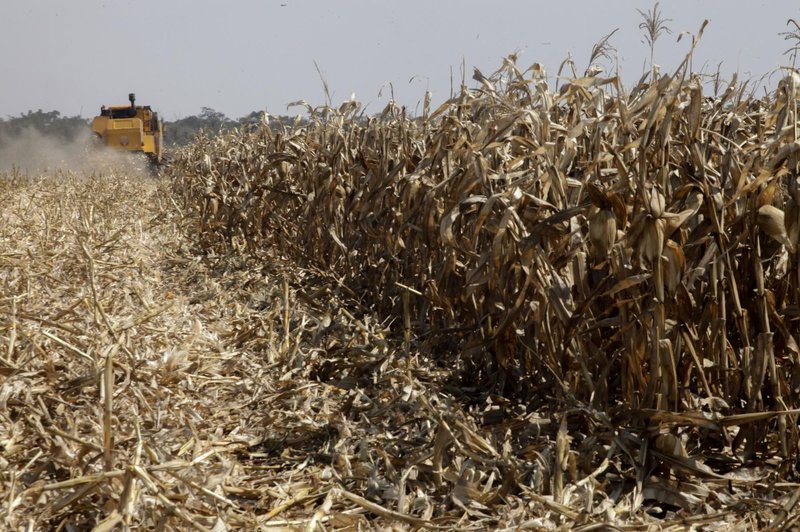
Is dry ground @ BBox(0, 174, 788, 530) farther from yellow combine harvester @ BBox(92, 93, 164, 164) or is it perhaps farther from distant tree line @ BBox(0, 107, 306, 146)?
yellow combine harvester @ BBox(92, 93, 164, 164)

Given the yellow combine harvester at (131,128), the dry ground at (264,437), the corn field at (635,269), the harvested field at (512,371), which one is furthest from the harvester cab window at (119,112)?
the corn field at (635,269)

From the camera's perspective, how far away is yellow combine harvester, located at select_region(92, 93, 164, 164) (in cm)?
2011

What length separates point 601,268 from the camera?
2.69 meters

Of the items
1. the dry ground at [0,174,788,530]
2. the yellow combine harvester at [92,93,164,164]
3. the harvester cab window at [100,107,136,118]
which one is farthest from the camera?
the harvester cab window at [100,107,136,118]

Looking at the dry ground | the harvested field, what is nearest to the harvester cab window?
the dry ground

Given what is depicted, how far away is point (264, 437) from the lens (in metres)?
2.91

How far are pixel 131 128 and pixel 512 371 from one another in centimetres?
1880

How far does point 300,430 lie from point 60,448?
83 centimetres

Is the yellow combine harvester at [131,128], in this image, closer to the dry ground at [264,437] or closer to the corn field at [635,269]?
the dry ground at [264,437]

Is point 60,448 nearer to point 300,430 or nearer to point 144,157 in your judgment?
point 300,430

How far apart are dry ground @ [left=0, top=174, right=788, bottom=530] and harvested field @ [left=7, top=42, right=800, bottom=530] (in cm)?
1

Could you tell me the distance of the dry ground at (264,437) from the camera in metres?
2.25

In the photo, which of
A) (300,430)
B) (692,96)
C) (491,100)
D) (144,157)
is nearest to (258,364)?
(300,430)

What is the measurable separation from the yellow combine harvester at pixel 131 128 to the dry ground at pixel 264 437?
16.7 metres
